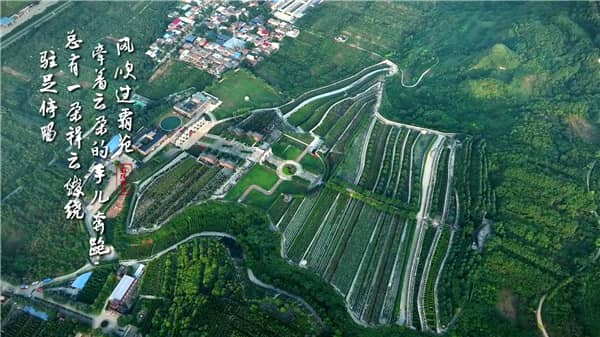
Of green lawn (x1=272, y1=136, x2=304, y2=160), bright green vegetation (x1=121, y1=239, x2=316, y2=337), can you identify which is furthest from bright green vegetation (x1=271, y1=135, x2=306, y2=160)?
bright green vegetation (x1=121, y1=239, x2=316, y2=337)

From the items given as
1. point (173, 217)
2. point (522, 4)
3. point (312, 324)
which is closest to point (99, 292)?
point (173, 217)

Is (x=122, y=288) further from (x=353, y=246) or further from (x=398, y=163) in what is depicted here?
(x=398, y=163)

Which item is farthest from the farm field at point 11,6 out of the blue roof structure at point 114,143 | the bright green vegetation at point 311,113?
the bright green vegetation at point 311,113

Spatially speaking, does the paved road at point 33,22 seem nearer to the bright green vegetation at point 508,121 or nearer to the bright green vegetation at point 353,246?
the bright green vegetation at point 508,121

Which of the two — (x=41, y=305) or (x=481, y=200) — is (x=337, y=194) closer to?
(x=481, y=200)

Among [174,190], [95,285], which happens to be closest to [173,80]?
[174,190]

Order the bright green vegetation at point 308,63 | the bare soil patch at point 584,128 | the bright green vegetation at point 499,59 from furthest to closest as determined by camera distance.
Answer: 1. the bright green vegetation at point 308,63
2. the bright green vegetation at point 499,59
3. the bare soil patch at point 584,128

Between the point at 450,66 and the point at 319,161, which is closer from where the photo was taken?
the point at 319,161
